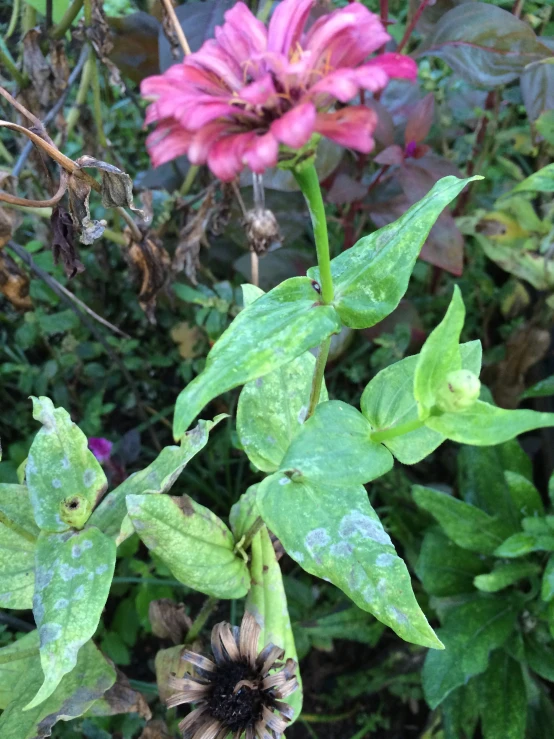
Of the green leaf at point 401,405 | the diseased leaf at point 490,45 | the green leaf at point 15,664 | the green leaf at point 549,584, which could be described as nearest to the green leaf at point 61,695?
the green leaf at point 15,664

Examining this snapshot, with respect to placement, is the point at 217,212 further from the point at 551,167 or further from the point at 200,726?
the point at 200,726

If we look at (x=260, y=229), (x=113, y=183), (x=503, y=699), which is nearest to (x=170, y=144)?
(x=113, y=183)

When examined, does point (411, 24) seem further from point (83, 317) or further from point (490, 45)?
point (83, 317)

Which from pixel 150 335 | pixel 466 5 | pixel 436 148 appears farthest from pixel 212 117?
pixel 436 148

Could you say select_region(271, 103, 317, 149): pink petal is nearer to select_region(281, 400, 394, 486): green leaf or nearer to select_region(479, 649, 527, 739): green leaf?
select_region(281, 400, 394, 486): green leaf

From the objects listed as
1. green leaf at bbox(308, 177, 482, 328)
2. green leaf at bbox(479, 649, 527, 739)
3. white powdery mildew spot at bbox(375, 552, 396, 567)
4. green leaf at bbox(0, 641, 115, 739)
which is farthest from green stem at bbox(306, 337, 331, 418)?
green leaf at bbox(479, 649, 527, 739)

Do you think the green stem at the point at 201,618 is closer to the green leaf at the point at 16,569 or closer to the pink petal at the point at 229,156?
the green leaf at the point at 16,569
